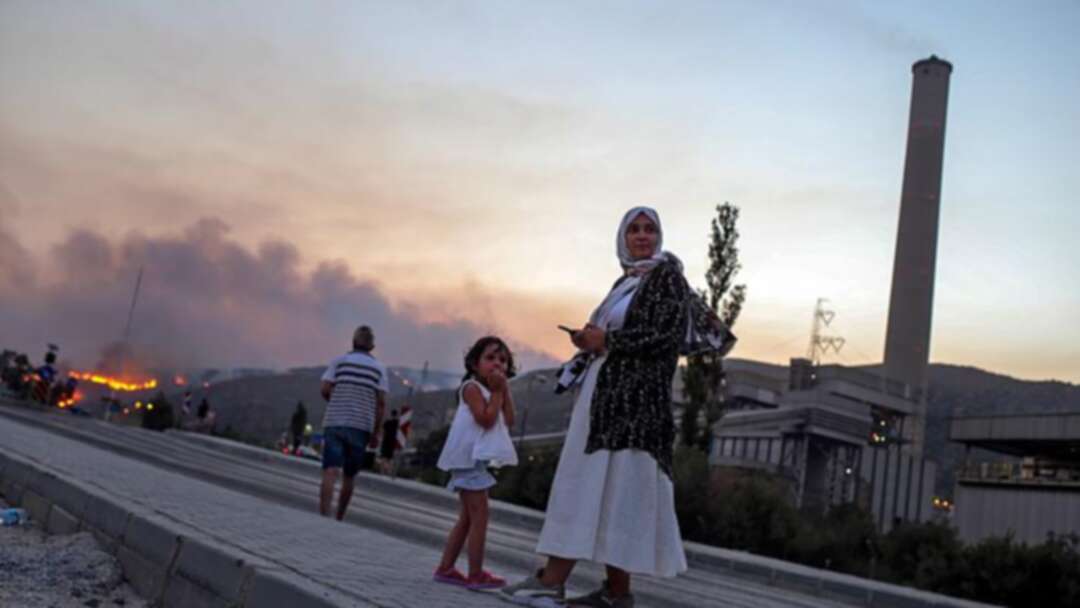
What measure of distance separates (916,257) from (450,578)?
7290cm

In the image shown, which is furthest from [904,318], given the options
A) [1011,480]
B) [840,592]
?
[840,592]

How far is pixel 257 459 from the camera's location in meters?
28.5

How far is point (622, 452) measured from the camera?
523 centimetres

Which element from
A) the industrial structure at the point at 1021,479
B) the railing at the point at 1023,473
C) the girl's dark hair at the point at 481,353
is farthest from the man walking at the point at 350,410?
the railing at the point at 1023,473

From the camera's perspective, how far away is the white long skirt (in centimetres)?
510

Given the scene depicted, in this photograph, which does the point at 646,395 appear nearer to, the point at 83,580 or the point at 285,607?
the point at 285,607

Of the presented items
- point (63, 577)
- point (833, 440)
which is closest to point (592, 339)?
point (63, 577)

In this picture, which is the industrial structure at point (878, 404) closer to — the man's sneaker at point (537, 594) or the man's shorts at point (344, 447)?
the man's shorts at point (344, 447)

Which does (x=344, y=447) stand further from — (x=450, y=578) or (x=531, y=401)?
(x=531, y=401)

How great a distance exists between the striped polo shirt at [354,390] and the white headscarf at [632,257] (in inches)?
225

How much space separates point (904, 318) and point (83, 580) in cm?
7341

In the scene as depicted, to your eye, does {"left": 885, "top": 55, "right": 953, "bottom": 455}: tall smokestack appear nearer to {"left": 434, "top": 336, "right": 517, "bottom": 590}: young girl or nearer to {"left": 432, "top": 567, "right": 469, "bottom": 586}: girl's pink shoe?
{"left": 434, "top": 336, "right": 517, "bottom": 590}: young girl

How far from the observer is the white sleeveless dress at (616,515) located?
510 cm

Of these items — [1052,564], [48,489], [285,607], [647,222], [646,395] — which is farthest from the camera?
[1052,564]
